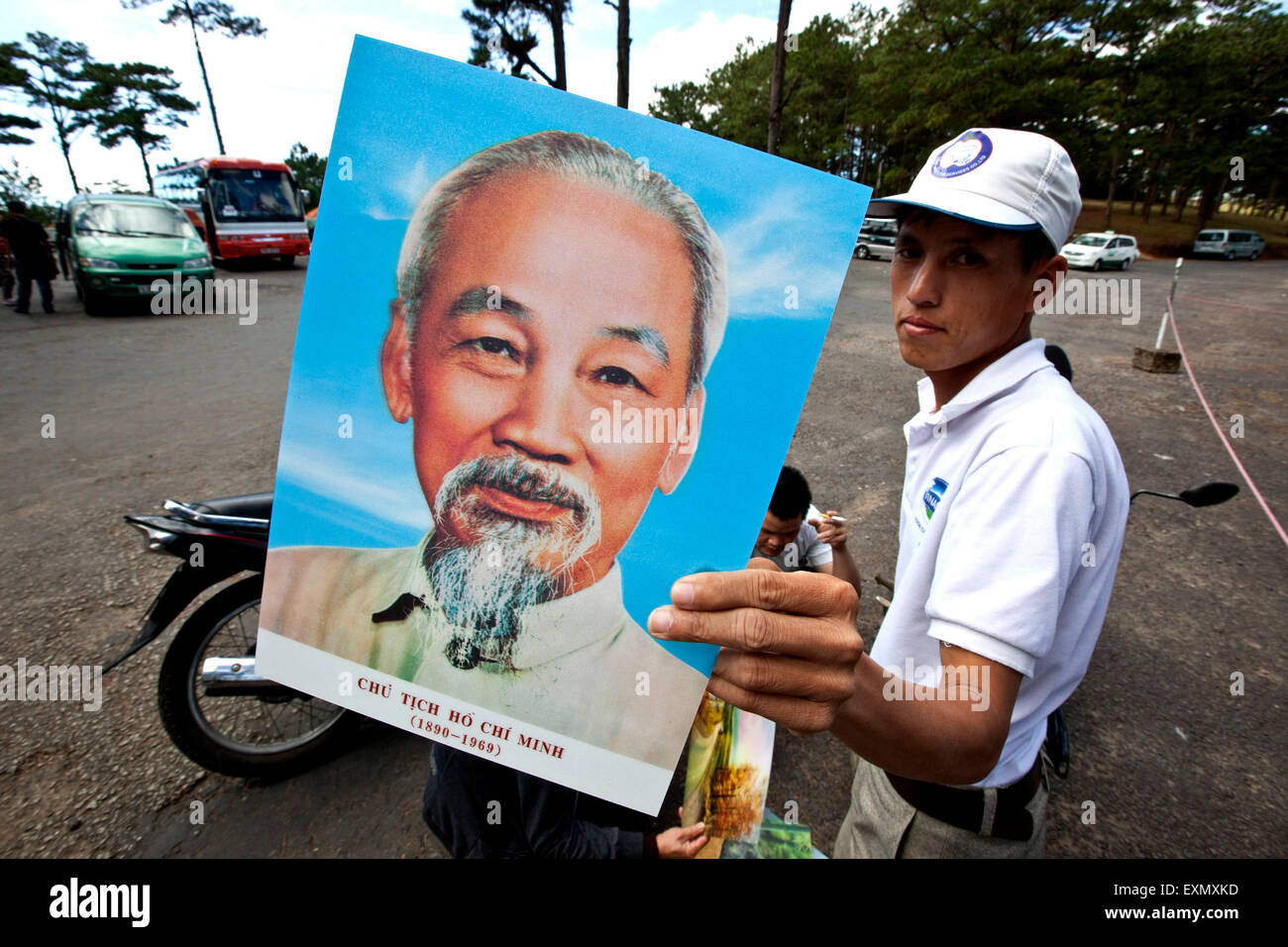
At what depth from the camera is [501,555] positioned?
0.78 m

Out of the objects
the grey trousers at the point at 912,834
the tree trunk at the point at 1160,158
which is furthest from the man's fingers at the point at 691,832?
the tree trunk at the point at 1160,158

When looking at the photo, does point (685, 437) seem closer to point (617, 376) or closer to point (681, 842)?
point (617, 376)

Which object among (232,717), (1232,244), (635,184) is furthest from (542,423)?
(1232,244)

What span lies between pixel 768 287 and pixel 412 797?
2101 mm

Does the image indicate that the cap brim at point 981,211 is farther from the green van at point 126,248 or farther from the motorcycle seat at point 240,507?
the green van at point 126,248

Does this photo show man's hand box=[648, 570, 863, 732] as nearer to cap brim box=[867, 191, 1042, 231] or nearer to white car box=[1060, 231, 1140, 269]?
cap brim box=[867, 191, 1042, 231]

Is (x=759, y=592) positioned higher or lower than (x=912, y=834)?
higher

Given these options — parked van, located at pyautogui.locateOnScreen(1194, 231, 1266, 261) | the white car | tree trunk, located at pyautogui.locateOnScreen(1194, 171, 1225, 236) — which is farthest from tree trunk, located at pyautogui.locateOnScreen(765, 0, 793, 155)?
tree trunk, located at pyautogui.locateOnScreen(1194, 171, 1225, 236)

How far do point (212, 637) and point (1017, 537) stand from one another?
236 cm

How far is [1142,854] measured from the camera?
198cm

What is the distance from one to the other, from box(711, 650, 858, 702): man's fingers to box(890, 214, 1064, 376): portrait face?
504mm

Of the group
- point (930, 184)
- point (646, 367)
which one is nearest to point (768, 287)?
point (646, 367)

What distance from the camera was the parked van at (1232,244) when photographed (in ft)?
83.0

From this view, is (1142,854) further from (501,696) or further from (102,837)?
(102,837)
